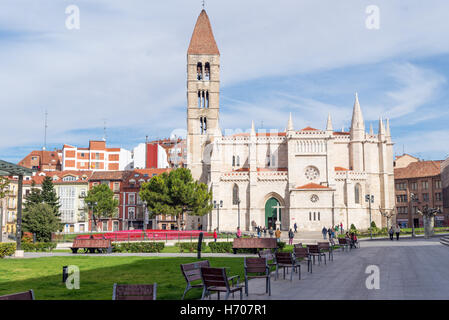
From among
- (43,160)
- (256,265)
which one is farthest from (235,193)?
(256,265)

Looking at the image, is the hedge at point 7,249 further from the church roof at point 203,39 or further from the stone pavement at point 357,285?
the church roof at point 203,39

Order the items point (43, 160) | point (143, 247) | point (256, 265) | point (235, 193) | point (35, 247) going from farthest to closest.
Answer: point (43, 160), point (235, 193), point (35, 247), point (143, 247), point (256, 265)

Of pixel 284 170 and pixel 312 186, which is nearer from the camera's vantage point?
pixel 312 186

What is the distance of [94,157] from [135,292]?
3509 inches

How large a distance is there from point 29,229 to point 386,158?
49822mm

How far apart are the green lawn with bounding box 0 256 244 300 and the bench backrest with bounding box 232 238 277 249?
6.13m

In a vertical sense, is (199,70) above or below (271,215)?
above

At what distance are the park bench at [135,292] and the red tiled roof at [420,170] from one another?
8093 centimetres

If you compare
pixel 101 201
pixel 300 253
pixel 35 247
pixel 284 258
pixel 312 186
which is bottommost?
pixel 35 247

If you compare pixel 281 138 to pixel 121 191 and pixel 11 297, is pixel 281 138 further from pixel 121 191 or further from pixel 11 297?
pixel 11 297

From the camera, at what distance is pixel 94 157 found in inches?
3644

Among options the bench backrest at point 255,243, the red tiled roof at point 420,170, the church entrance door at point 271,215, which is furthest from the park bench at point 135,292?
the red tiled roof at point 420,170

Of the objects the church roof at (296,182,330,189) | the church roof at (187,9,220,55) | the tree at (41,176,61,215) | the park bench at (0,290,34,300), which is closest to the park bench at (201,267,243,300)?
the park bench at (0,290,34,300)

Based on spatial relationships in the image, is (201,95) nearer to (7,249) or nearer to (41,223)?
(41,223)
